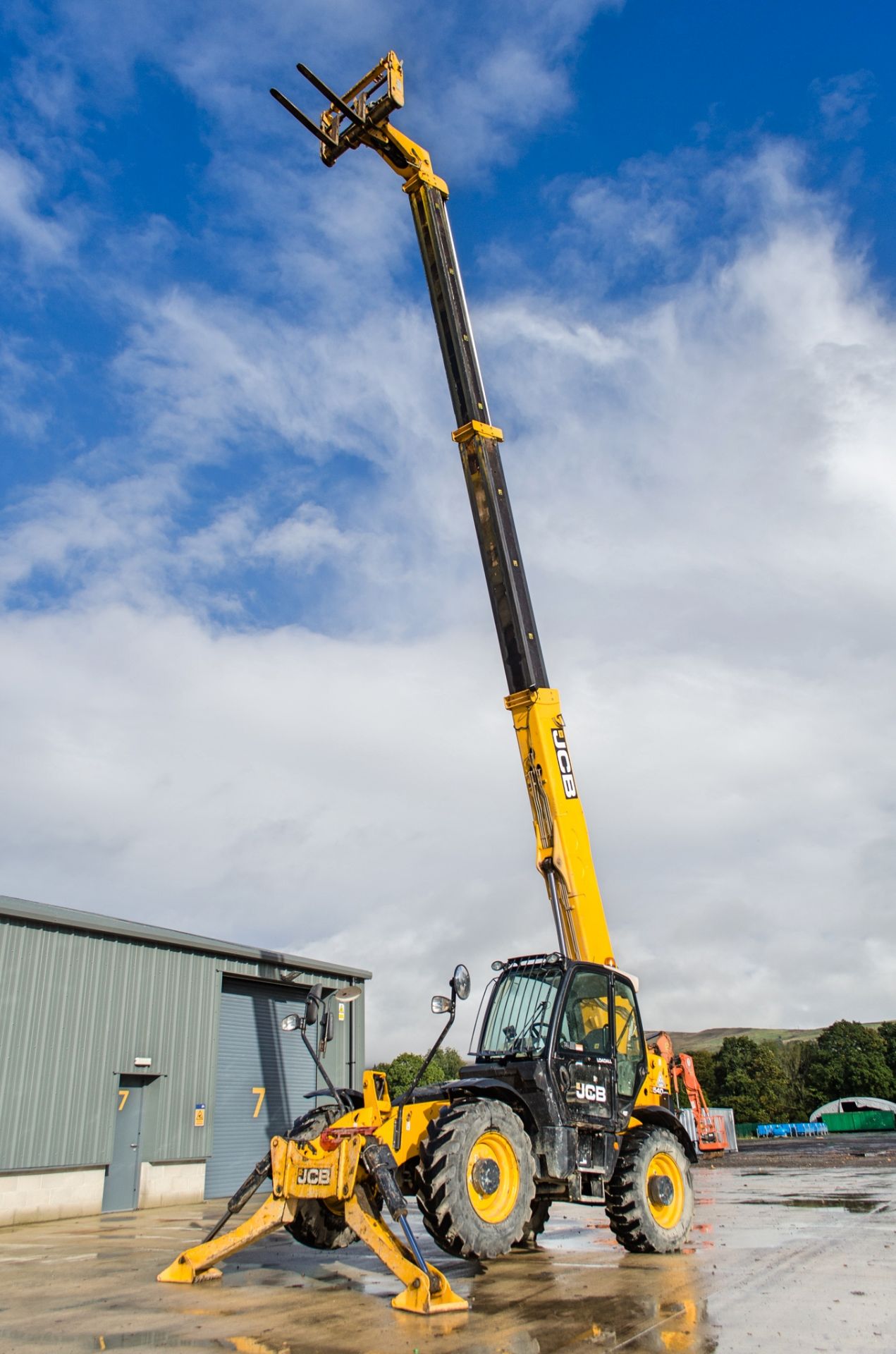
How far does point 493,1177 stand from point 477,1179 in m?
0.22

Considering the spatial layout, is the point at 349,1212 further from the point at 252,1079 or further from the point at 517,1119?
the point at 252,1079

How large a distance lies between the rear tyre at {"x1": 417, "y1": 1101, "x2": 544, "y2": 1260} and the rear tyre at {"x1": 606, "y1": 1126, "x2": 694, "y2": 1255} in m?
1.66

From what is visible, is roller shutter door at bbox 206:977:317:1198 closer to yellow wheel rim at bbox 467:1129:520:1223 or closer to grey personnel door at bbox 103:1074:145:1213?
grey personnel door at bbox 103:1074:145:1213

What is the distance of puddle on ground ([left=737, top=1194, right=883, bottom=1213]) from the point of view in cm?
1377

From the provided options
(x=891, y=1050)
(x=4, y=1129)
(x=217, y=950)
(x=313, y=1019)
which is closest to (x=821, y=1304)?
(x=313, y=1019)

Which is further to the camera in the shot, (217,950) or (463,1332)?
(217,950)

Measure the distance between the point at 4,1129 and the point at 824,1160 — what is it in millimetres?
22249

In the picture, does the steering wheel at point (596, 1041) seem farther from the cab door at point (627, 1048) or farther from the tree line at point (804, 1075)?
the tree line at point (804, 1075)

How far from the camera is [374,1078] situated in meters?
8.61

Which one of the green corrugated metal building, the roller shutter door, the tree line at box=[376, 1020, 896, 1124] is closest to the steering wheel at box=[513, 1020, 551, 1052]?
the green corrugated metal building

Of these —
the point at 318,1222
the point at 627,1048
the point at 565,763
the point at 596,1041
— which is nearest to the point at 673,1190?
the point at 627,1048

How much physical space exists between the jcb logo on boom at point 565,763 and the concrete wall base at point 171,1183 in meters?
11.8

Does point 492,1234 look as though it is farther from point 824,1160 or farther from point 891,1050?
point 891,1050

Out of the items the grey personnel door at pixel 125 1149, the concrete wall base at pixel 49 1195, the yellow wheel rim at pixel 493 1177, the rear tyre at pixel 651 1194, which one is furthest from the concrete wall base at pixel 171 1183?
the yellow wheel rim at pixel 493 1177
